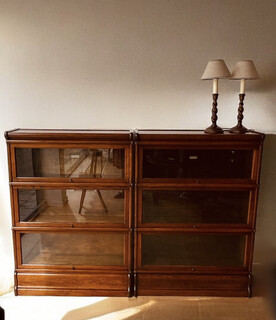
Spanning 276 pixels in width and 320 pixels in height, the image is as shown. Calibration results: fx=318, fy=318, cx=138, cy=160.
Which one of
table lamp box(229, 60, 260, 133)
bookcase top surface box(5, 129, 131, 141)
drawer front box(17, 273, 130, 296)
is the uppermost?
table lamp box(229, 60, 260, 133)

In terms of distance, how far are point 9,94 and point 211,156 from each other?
1228 millimetres

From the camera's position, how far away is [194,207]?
177 centimetres

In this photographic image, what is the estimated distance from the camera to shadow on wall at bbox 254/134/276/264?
1944mm

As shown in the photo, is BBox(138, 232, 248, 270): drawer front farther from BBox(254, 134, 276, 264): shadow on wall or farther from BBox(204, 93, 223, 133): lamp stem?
BBox(204, 93, 223, 133): lamp stem

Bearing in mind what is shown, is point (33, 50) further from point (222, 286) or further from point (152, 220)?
point (222, 286)

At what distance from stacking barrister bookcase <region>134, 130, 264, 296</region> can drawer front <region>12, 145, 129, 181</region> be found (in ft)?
0.41

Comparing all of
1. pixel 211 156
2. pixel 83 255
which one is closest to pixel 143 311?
pixel 83 255

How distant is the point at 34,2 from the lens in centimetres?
180

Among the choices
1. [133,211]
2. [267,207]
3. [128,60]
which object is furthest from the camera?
[267,207]

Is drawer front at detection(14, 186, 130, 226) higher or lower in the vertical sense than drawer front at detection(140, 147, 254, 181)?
lower

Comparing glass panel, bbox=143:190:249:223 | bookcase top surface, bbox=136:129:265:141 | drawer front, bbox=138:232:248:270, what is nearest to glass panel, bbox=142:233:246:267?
drawer front, bbox=138:232:248:270

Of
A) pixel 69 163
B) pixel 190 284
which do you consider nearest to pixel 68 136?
pixel 69 163

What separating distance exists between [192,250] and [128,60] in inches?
45.7

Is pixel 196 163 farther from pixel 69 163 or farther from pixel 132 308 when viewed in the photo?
pixel 132 308
